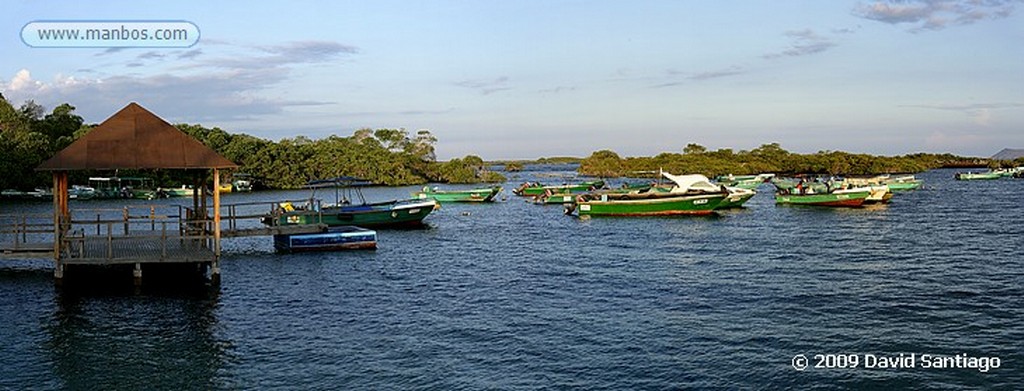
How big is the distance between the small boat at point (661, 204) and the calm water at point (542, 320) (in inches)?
732

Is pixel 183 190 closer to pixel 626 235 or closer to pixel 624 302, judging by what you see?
pixel 626 235

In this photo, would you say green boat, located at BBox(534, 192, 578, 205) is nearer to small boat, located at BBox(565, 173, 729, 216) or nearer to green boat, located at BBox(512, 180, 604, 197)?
green boat, located at BBox(512, 180, 604, 197)

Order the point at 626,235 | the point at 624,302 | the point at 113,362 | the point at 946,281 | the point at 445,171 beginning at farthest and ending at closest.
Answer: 1. the point at 445,171
2. the point at 626,235
3. the point at 946,281
4. the point at 624,302
5. the point at 113,362

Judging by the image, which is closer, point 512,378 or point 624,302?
point 512,378

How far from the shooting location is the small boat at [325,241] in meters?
38.9

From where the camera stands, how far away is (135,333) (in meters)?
21.7

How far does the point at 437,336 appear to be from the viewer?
21.4 metres

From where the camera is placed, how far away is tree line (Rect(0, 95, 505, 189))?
89062 millimetres

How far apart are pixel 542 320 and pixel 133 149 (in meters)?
15.0

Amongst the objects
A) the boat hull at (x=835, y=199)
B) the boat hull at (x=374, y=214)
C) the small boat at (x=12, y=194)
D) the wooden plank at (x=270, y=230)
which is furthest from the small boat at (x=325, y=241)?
the small boat at (x=12, y=194)

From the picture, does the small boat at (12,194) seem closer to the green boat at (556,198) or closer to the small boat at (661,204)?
the green boat at (556,198)

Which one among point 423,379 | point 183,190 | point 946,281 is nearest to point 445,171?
point 183,190

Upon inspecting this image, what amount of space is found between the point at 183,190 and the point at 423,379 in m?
87.8

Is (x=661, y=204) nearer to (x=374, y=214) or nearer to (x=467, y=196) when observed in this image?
(x=374, y=214)
